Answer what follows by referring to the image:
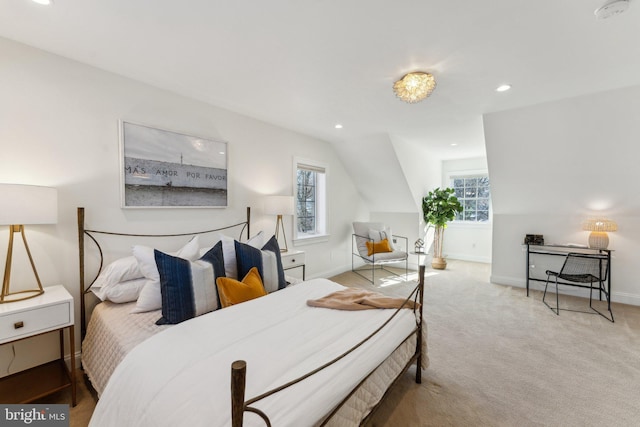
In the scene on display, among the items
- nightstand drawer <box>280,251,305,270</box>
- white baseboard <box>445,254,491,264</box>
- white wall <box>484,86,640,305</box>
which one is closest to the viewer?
white wall <box>484,86,640,305</box>

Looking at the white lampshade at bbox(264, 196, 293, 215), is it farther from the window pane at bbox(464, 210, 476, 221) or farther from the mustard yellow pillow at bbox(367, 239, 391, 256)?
the window pane at bbox(464, 210, 476, 221)

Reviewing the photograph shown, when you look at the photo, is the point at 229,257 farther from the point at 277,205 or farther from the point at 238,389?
the point at 238,389

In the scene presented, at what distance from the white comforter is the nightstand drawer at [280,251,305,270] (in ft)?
5.13

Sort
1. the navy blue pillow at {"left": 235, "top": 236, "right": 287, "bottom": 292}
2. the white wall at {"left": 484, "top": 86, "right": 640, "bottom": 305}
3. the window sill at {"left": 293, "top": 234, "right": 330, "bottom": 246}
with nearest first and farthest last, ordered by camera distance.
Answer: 1. the navy blue pillow at {"left": 235, "top": 236, "right": 287, "bottom": 292}
2. the white wall at {"left": 484, "top": 86, "right": 640, "bottom": 305}
3. the window sill at {"left": 293, "top": 234, "right": 330, "bottom": 246}

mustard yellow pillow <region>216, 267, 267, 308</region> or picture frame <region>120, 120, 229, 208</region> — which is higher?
picture frame <region>120, 120, 229, 208</region>

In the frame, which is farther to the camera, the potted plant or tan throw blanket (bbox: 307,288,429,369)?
the potted plant

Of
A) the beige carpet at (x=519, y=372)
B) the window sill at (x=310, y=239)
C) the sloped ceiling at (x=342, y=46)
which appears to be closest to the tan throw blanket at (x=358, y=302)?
the beige carpet at (x=519, y=372)

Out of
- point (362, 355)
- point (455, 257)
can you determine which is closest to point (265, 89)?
point (362, 355)

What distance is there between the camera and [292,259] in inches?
136

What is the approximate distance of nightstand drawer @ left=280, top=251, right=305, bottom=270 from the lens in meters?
3.37

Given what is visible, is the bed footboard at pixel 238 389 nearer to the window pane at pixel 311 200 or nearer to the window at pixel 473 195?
the window pane at pixel 311 200

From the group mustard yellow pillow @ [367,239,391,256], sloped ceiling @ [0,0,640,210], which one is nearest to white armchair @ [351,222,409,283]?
mustard yellow pillow @ [367,239,391,256]

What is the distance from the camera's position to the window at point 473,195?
20.4 ft

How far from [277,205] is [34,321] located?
7.55 ft
